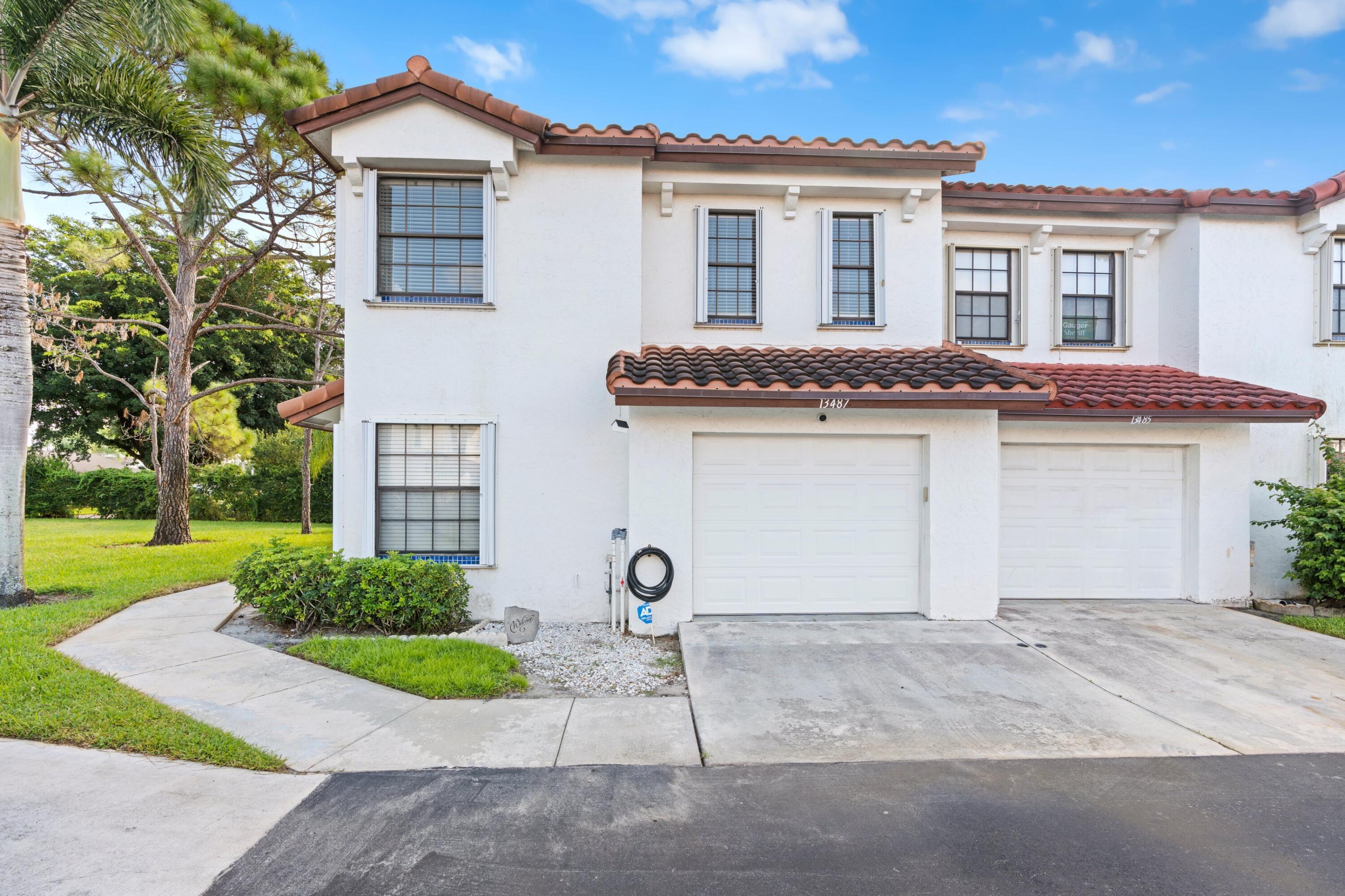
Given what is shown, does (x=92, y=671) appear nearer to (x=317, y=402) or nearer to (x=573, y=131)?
(x=317, y=402)

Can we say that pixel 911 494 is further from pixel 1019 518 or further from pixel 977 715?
pixel 977 715

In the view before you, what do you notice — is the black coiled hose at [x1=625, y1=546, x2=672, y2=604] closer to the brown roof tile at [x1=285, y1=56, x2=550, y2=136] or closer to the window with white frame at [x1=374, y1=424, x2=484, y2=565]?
the window with white frame at [x1=374, y1=424, x2=484, y2=565]

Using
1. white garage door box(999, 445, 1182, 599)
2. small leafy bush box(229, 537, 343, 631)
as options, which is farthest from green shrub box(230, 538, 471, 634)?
white garage door box(999, 445, 1182, 599)

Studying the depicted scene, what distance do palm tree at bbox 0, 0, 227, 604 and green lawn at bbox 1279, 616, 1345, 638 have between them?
15.8 m

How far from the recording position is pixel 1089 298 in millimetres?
10023

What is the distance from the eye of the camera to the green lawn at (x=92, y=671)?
438 centimetres

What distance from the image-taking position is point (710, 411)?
7.59 meters

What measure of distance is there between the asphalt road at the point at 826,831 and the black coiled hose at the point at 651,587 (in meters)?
3.20

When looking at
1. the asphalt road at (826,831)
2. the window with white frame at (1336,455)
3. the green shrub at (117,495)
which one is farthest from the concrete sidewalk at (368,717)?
the green shrub at (117,495)

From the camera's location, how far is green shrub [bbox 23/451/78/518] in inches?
953

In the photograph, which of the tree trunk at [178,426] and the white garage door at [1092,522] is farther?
the tree trunk at [178,426]

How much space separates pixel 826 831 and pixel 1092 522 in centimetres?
747

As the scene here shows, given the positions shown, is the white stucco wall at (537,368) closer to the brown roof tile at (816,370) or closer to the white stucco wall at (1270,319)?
the brown roof tile at (816,370)

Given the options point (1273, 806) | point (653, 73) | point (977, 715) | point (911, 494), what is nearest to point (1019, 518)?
point (911, 494)
